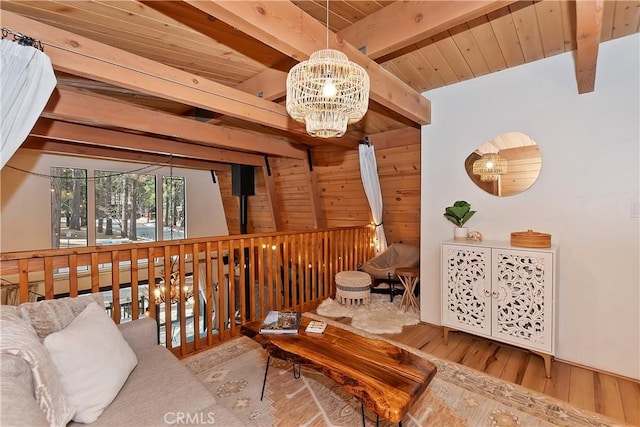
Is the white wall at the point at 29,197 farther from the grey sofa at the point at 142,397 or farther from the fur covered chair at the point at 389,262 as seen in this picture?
the fur covered chair at the point at 389,262

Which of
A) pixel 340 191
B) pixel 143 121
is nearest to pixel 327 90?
pixel 143 121

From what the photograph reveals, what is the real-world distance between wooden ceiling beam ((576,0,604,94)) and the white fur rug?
2603 millimetres

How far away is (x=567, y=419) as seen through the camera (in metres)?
1.76

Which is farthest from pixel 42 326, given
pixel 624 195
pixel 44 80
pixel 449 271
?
pixel 624 195

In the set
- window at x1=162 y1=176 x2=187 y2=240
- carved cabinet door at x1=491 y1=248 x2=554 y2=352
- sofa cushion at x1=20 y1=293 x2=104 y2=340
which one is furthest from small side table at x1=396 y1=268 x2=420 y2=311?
window at x1=162 y1=176 x2=187 y2=240

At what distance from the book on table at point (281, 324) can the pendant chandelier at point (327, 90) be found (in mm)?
1332

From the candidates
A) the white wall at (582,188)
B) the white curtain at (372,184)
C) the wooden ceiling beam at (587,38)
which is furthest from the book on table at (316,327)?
the white curtain at (372,184)

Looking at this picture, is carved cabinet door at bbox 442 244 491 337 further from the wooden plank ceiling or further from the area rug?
the wooden plank ceiling

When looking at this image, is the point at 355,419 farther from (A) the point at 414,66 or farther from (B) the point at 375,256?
(B) the point at 375,256

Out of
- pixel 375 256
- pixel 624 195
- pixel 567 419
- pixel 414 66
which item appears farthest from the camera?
pixel 375 256

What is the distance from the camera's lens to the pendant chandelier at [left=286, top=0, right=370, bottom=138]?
5.10ft

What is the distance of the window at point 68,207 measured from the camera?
5.00 meters

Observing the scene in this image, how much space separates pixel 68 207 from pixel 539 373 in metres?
6.91

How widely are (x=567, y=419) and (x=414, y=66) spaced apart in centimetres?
274
